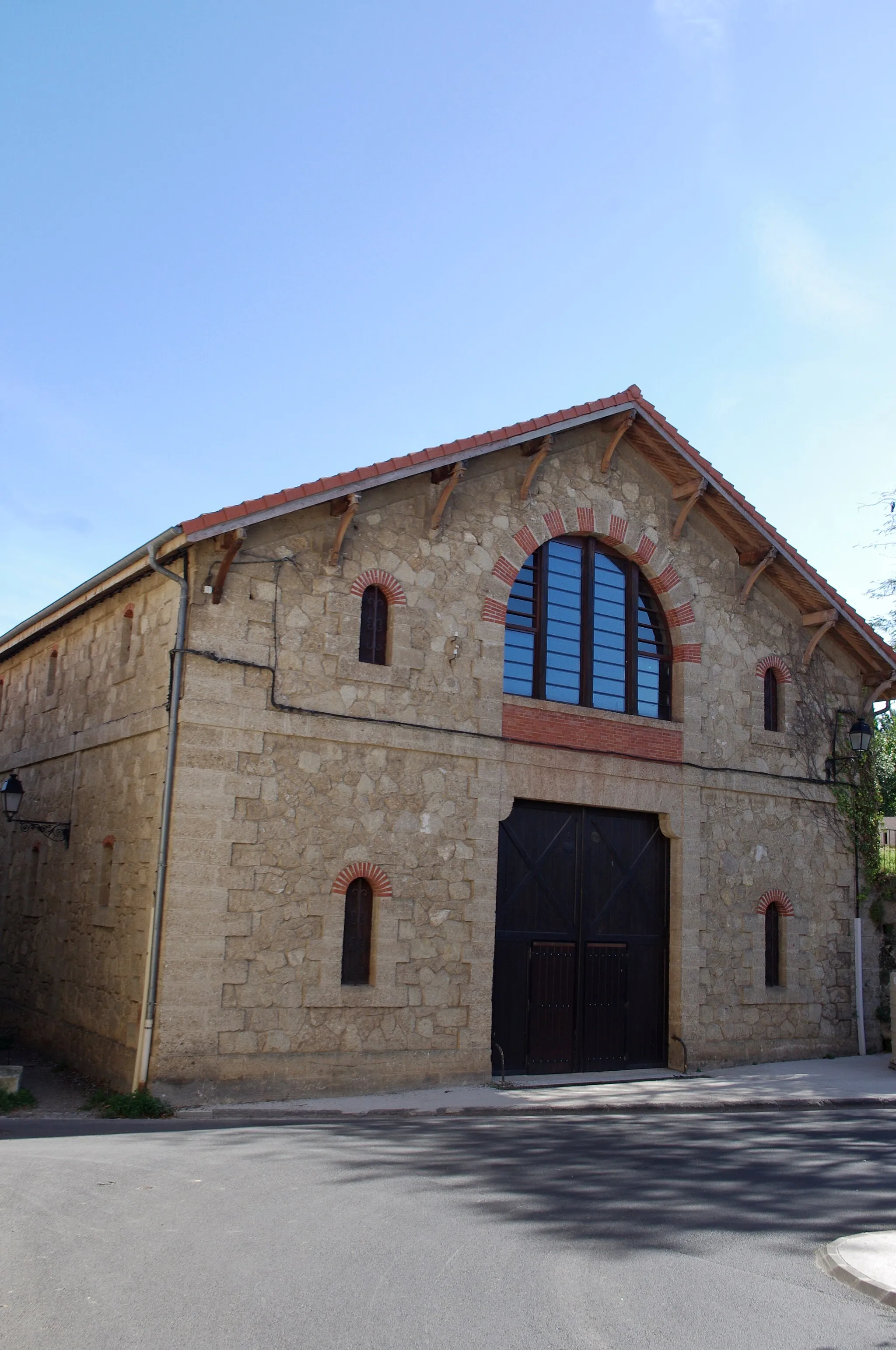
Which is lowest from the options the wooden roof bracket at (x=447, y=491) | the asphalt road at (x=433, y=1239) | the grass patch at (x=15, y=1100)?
the grass patch at (x=15, y=1100)

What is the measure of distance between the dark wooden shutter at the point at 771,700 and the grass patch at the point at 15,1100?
10.2 m

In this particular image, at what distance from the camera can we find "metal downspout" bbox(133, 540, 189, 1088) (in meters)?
11.0

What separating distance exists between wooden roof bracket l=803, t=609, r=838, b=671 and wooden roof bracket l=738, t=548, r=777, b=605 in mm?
1000

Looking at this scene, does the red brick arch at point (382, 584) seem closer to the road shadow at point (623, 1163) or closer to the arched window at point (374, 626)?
the arched window at point (374, 626)

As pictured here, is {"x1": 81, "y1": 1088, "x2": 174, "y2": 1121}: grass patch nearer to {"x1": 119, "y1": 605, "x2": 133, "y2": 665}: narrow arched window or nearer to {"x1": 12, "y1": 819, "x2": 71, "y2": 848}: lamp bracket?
{"x1": 12, "y1": 819, "x2": 71, "y2": 848}: lamp bracket

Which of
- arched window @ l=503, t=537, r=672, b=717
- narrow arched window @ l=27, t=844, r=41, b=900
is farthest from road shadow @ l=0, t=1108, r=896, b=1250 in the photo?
narrow arched window @ l=27, t=844, r=41, b=900

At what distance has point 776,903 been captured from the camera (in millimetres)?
15602

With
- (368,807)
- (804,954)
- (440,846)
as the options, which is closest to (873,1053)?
(804,954)

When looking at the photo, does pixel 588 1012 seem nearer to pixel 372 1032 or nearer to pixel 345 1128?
pixel 372 1032

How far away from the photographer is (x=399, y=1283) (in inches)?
218

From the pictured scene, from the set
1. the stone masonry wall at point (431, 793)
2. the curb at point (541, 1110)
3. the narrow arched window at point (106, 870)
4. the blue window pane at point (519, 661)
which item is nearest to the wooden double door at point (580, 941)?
the stone masonry wall at point (431, 793)

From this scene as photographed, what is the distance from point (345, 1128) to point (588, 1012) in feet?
15.0

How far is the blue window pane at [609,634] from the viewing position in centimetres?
1468

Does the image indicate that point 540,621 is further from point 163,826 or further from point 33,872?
point 33,872
